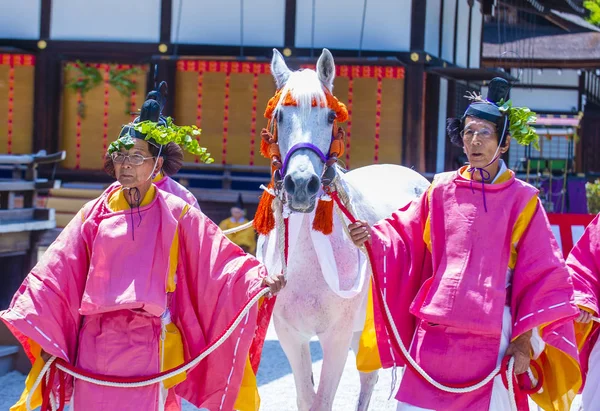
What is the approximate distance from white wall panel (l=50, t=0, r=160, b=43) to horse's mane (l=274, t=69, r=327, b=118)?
10.5 m

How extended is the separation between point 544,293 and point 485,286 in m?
0.27

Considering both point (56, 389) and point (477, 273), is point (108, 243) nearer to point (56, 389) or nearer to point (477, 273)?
point (56, 389)

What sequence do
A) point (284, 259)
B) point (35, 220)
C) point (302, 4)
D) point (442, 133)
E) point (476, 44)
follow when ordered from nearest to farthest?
point (284, 259) < point (35, 220) < point (302, 4) < point (442, 133) < point (476, 44)

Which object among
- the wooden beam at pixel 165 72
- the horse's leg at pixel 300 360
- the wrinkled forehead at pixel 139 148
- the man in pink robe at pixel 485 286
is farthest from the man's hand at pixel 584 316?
the wooden beam at pixel 165 72

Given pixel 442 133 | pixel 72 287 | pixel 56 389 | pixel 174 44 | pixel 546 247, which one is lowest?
pixel 56 389

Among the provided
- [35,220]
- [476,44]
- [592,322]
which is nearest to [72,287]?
[592,322]

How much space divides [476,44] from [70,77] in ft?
26.9

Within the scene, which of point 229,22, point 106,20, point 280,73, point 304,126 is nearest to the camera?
point 304,126

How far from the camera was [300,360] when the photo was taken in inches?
210

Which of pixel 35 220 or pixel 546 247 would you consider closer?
pixel 546 247

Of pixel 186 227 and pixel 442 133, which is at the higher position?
pixel 442 133

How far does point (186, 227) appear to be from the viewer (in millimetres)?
4402

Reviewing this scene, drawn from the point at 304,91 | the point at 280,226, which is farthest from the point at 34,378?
the point at 304,91

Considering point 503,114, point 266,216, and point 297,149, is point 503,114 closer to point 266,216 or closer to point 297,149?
→ point 297,149
